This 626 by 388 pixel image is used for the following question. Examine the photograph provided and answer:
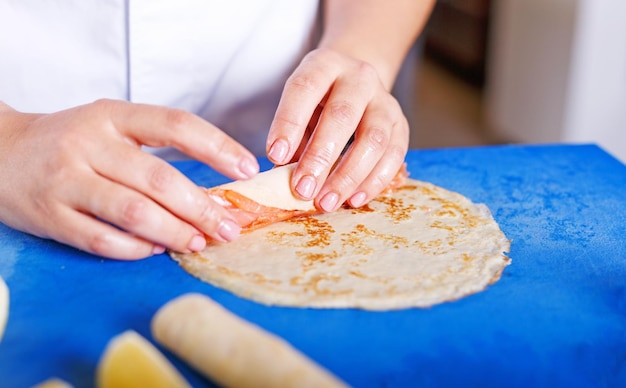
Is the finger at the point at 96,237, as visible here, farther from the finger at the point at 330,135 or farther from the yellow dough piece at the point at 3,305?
the finger at the point at 330,135

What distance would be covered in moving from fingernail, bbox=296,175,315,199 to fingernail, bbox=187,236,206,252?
210mm

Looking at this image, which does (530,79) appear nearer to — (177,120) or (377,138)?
(377,138)

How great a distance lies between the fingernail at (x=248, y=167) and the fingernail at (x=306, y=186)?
176mm

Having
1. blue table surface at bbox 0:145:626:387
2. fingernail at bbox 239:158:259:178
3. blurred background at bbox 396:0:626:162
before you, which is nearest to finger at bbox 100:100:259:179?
fingernail at bbox 239:158:259:178

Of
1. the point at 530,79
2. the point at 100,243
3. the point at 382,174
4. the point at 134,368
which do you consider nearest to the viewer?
the point at 134,368

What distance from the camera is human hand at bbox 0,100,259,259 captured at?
1023mm

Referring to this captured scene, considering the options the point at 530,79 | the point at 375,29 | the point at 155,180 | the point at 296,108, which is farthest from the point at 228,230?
the point at 530,79

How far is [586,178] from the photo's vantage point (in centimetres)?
150

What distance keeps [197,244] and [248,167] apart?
0.53ft

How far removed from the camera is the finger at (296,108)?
1211 mm

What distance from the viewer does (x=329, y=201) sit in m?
1.25

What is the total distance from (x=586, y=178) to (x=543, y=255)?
431 millimetres

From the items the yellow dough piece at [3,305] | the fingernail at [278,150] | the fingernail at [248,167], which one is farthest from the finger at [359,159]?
the yellow dough piece at [3,305]

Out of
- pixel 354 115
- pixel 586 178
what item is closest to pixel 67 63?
pixel 354 115
